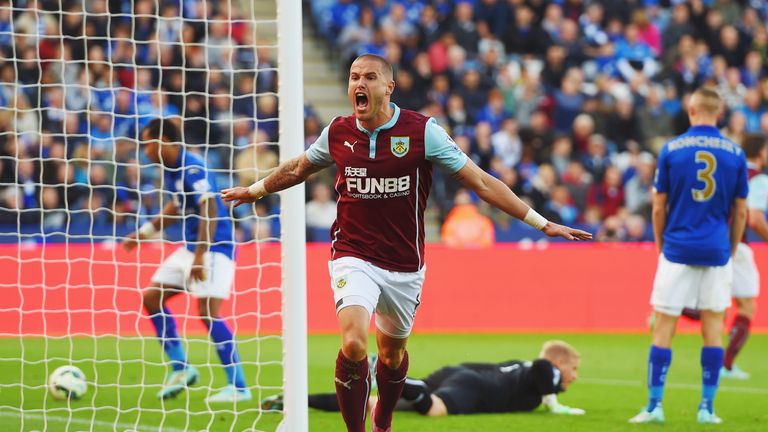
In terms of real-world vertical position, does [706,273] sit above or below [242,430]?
above

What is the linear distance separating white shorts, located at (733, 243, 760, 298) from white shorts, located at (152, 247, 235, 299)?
4.80 m

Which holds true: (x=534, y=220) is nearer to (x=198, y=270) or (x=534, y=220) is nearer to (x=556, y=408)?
(x=556, y=408)

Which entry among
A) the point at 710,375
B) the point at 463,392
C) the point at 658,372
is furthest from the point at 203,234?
the point at 710,375

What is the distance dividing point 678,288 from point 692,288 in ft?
0.38

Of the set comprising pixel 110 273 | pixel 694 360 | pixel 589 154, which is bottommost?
pixel 694 360

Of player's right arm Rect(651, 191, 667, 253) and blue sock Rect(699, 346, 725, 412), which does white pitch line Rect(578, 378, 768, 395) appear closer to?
blue sock Rect(699, 346, 725, 412)

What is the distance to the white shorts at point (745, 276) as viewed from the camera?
10875mm

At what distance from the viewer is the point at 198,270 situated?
8.84m

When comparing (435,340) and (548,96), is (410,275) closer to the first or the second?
(435,340)

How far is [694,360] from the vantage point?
12.4 metres

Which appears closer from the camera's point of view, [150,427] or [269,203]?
[150,427]

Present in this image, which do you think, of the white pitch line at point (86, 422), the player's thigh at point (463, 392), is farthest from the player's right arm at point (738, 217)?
the white pitch line at point (86, 422)

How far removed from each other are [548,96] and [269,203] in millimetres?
5412

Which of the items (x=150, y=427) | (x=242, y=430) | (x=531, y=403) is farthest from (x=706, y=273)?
(x=150, y=427)
